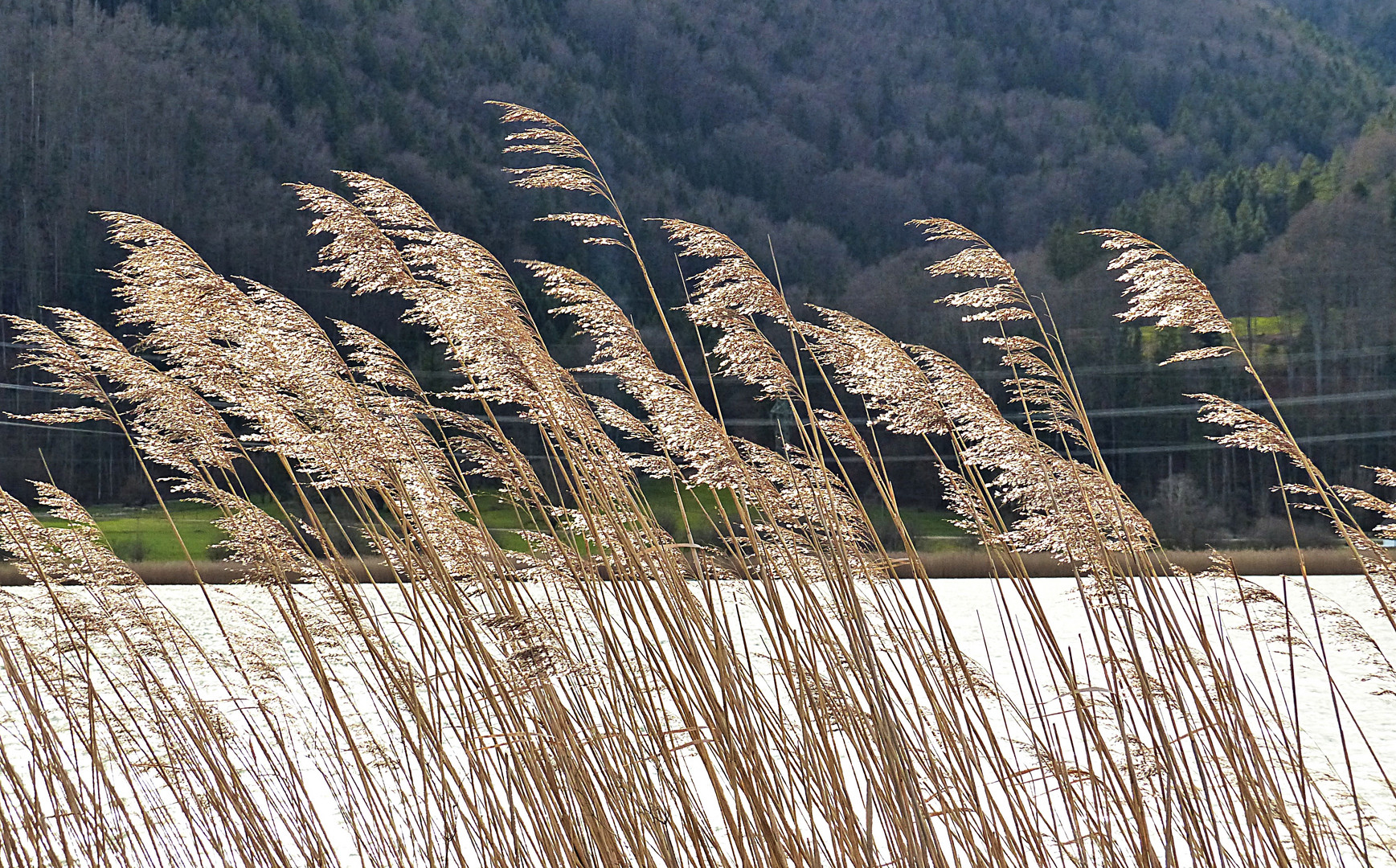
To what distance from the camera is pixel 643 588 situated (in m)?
1.43

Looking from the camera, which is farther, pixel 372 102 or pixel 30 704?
pixel 372 102

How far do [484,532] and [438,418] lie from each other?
20cm

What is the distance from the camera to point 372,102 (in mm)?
12773

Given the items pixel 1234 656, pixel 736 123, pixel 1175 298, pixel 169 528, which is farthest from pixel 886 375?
pixel 736 123

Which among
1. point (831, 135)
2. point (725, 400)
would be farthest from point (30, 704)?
point (831, 135)

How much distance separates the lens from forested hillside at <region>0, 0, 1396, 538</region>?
11758mm

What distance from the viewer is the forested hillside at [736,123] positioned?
11758 mm

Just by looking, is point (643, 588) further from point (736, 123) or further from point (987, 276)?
point (736, 123)

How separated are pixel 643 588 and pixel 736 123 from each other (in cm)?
1227

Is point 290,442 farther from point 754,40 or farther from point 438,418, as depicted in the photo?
point 754,40

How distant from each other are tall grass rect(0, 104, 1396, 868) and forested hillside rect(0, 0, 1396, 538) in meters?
10.2

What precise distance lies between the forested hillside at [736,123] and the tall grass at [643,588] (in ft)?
33.5

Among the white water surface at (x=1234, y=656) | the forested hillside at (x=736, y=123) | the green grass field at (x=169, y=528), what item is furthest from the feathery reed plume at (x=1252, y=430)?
the forested hillside at (x=736, y=123)

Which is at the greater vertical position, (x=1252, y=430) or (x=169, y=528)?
(x=1252, y=430)
